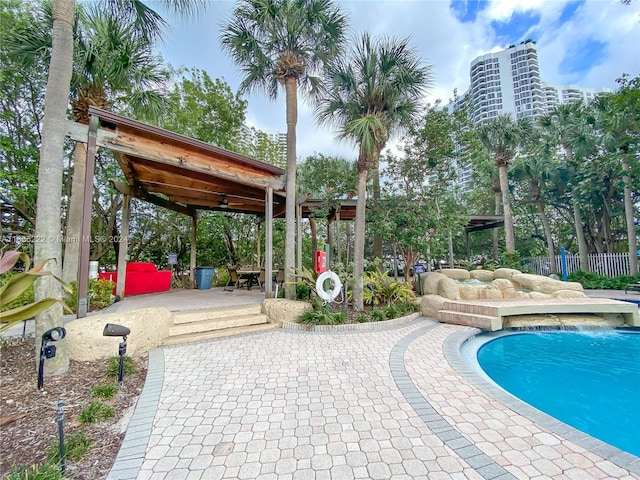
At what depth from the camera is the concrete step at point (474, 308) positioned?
6.00 metres

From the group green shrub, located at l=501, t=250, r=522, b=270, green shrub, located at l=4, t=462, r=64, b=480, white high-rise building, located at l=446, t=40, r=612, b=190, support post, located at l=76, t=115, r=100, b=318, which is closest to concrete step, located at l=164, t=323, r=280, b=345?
support post, located at l=76, t=115, r=100, b=318

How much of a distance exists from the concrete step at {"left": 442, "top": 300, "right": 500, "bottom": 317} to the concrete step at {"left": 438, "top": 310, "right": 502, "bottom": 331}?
0.08 meters

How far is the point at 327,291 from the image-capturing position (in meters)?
6.23

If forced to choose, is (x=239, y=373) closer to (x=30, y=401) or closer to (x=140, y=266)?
(x=30, y=401)

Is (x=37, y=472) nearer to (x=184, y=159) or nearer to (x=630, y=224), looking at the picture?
(x=184, y=159)

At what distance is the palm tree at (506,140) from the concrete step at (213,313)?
12263 millimetres

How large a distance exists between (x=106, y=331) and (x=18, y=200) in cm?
1033

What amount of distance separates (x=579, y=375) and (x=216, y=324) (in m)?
6.06

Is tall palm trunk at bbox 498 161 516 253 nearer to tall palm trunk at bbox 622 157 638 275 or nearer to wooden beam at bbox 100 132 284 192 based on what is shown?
tall palm trunk at bbox 622 157 638 275

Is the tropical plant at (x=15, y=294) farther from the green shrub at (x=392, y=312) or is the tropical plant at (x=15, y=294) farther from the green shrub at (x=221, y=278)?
the green shrub at (x=221, y=278)

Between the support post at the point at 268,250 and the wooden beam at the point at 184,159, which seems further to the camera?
the support post at the point at 268,250

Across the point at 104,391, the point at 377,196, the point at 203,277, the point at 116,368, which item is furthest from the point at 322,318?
the point at 377,196

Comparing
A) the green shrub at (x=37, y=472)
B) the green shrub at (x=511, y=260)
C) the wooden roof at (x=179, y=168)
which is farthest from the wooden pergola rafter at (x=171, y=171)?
the green shrub at (x=511, y=260)

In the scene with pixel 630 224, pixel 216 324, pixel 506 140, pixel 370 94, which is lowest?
pixel 216 324
